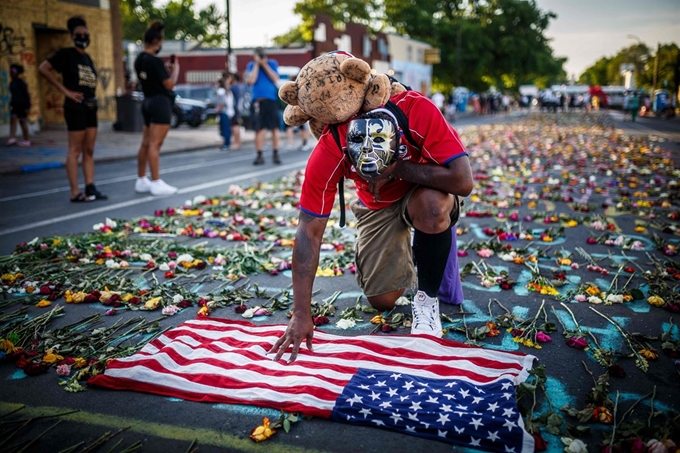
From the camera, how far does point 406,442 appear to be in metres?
2.07

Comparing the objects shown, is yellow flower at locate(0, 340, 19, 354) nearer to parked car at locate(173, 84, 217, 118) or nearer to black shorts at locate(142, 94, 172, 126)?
black shorts at locate(142, 94, 172, 126)

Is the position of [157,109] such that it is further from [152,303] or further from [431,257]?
[431,257]

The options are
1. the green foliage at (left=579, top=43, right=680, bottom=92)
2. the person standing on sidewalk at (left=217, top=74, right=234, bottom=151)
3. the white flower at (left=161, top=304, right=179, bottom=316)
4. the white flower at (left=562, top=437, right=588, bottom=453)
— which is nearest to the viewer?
the white flower at (left=562, top=437, right=588, bottom=453)

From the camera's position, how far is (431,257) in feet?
10.1

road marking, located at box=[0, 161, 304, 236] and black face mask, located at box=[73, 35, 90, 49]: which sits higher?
black face mask, located at box=[73, 35, 90, 49]

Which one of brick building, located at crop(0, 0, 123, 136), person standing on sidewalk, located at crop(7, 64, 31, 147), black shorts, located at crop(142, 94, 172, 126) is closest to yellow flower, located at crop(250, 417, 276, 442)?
black shorts, located at crop(142, 94, 172, 126)

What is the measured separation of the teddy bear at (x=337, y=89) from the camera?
251cm

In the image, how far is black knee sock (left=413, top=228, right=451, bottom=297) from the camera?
306 cm

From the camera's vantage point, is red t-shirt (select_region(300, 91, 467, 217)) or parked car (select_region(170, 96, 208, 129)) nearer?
red t-shirt (select_region(300, 91, 467, 217))

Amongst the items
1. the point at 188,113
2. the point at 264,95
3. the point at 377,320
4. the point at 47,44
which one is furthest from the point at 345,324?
the point at 188,113

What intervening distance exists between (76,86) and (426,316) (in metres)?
5.60

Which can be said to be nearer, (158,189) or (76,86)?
(76,86)

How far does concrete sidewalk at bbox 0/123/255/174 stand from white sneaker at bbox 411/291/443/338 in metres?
9.13

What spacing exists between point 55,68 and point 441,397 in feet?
21.0
